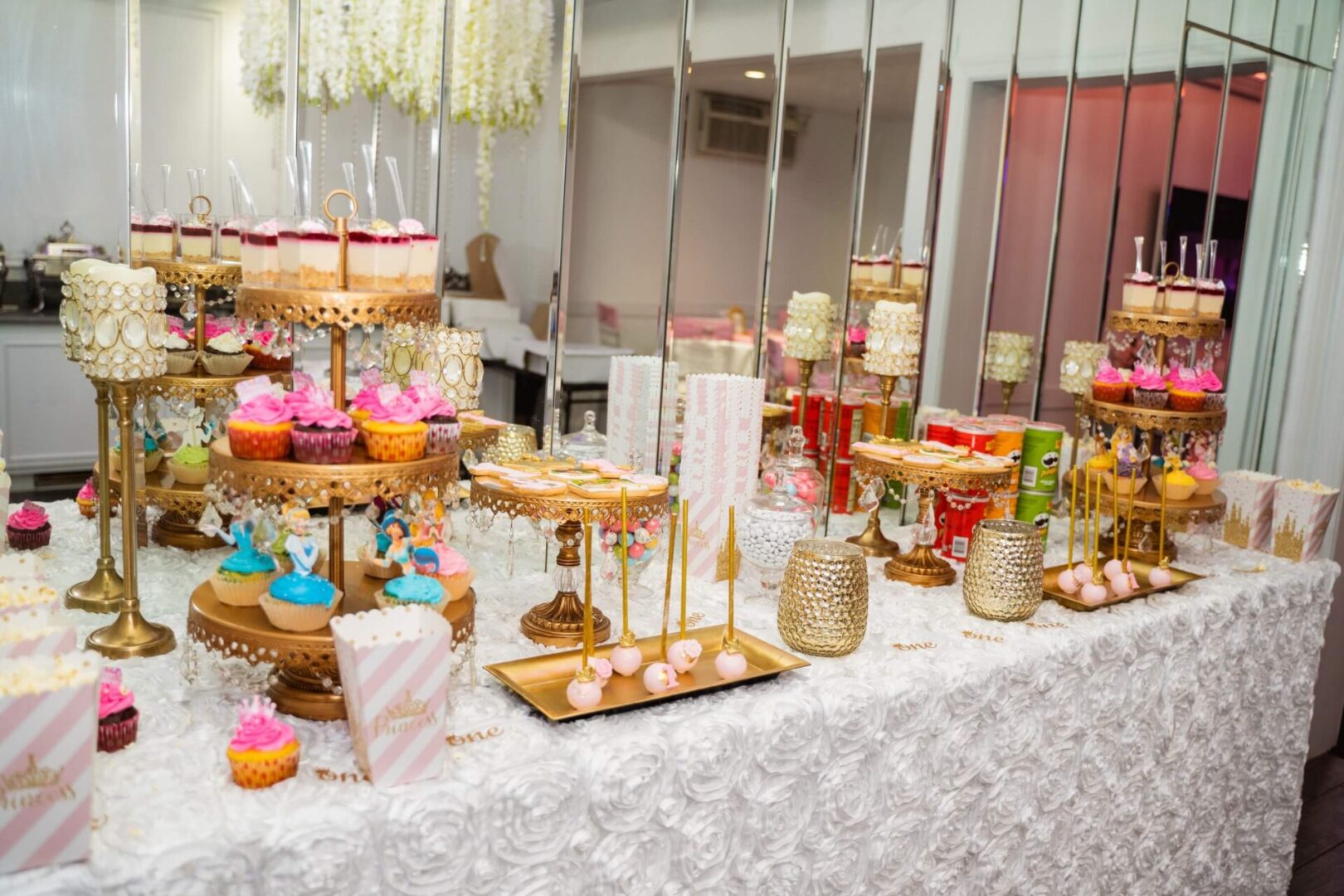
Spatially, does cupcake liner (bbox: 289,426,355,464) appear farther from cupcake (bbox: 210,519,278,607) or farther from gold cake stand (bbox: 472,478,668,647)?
gold cake stand (bbox: 472,478,668,647)

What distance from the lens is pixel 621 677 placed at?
1.89 meters

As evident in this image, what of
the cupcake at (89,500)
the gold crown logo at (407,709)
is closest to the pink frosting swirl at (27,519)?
the cupcake at (89,500)

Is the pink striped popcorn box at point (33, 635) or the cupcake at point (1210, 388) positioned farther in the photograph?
the cupcake at point (1210, 388)

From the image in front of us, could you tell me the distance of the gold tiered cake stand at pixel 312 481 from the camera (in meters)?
1.57

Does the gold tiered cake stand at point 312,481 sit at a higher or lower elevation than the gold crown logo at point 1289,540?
higher

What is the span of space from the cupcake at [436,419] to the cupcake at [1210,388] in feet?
7.04

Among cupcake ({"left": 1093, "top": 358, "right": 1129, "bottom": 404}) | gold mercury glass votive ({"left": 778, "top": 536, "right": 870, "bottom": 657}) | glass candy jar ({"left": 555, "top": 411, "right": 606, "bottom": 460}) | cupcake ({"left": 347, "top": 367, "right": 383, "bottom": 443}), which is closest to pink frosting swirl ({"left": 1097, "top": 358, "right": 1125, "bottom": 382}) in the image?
cupcake ({"left": 1093, "top": 358, "right": 1129, "bottom": 404})

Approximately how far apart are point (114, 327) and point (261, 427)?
0.41 meters

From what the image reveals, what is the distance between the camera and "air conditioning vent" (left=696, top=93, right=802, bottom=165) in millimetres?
2832

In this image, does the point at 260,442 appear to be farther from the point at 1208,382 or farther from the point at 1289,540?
the point at 1289,540

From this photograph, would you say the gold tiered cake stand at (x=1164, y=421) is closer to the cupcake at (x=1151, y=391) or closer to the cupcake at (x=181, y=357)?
the cupcake at (x=1151, y=391)

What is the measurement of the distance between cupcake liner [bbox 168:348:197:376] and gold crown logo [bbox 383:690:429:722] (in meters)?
1.19

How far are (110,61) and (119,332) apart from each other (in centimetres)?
100

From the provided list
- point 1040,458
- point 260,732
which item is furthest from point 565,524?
point 1040,458
